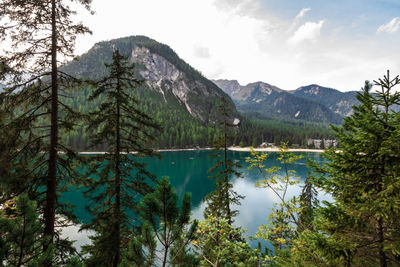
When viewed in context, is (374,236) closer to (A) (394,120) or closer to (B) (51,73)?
(A) (394,120)

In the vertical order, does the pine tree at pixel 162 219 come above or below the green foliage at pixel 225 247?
above

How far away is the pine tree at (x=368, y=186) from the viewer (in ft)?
11.0

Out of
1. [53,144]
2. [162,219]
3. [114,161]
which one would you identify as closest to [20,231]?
[162,219]

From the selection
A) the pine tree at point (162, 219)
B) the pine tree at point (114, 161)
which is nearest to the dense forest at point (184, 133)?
the pine tree at point (114, 161)

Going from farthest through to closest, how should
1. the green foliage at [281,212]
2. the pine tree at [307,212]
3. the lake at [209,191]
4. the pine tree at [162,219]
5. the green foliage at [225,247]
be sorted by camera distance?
the lake at [209,191] → the green foliage at [281,212] → the pine tree at [307,212] → the green foliage at [225,247] → the pine tree at [162,219]

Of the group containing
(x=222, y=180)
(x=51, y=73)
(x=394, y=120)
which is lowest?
(x=222, y=180)

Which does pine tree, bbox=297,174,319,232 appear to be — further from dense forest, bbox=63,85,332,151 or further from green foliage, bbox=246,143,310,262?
dense forest, bbox=63,85,332,151

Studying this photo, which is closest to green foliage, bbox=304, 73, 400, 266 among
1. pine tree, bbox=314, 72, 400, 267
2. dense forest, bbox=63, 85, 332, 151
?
pine tree, bbox=314, 72, 400, 267

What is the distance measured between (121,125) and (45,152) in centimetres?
290

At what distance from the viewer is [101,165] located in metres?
8.08

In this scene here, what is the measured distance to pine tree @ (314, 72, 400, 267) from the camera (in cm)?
334

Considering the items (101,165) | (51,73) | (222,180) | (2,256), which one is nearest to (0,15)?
(51,73)

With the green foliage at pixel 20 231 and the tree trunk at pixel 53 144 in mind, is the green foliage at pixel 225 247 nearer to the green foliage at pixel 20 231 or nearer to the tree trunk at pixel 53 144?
the green foliage at pixel 20 231

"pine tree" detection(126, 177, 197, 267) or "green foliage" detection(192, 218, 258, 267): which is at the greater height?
"pine tree" detection(126, 177, 197, 267)
